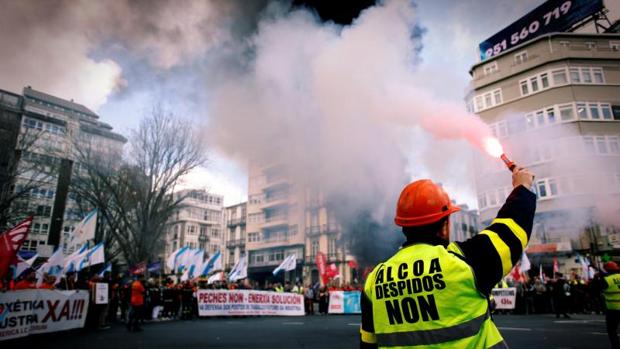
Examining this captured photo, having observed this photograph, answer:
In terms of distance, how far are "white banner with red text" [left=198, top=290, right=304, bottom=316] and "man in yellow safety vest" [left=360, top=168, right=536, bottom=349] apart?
1713cm

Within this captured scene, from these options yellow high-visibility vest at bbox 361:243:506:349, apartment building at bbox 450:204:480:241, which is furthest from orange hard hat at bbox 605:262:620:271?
apartment building at bbox 450:204:480:241

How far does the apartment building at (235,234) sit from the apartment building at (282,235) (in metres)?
6.79

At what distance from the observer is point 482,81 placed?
112 feet

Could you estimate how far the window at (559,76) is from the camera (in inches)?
1151

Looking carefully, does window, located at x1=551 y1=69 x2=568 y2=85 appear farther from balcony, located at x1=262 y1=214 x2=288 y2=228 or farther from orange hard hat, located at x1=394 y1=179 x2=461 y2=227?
balcony, located at x1=262 y1=214 x2=288 y2=228

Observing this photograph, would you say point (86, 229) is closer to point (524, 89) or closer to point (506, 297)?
point (506, 297)

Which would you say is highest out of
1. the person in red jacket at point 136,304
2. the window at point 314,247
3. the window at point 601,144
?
the window at point 601,144

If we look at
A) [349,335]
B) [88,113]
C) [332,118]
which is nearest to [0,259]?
[349,335]

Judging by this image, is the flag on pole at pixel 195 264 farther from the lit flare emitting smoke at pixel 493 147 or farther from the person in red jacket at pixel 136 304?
the lit flare emitting smoke at pixel 493 147

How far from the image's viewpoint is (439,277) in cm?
166

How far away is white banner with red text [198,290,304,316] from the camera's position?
17688mm

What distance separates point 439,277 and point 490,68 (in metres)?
37.4

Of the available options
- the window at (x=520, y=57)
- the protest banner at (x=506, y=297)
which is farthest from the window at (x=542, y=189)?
the protest banner at (x=506, y=297)

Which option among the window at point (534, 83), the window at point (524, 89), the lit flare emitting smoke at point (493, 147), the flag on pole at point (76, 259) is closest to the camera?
the lit flare emitting smoke at point (493, 147)
